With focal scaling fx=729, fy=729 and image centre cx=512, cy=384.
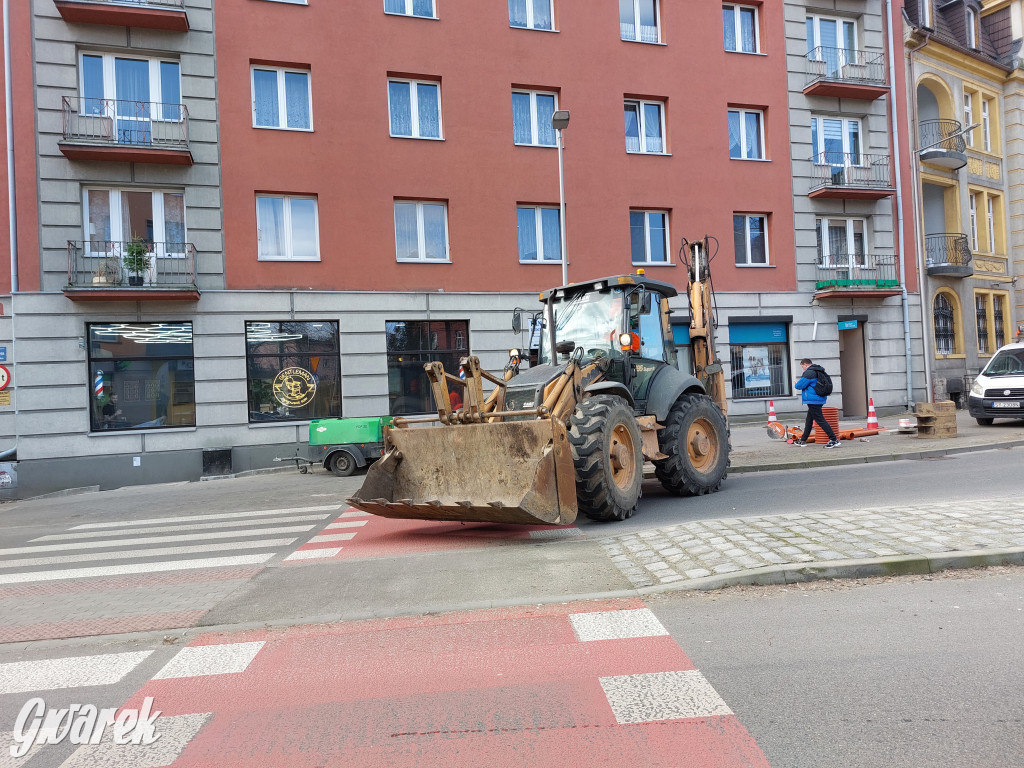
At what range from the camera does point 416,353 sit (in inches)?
729

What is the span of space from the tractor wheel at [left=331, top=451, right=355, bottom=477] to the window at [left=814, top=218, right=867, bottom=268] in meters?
15.8

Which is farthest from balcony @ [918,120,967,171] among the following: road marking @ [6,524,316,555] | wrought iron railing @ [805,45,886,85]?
road marking @ [6,524,316,555]

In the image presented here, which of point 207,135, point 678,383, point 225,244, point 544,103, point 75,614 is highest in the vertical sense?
point 544,103

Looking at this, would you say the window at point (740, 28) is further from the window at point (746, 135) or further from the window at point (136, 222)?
the window at point (136, 222)

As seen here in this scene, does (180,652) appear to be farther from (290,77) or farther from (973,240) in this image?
(973,240)

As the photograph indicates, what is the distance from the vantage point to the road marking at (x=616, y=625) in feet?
14.3

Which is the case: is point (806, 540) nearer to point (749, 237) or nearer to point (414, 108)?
point (414, 108)

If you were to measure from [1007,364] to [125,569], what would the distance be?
19.0 m

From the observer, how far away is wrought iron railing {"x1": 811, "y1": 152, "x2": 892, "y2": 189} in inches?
881

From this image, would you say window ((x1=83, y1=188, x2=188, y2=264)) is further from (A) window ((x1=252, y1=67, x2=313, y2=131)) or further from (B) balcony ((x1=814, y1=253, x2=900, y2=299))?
(B) balcony ((x1=814, y1=253, x2=900, y2=299))

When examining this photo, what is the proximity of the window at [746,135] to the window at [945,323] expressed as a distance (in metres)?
8.73

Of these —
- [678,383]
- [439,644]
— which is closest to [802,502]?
[678,383]

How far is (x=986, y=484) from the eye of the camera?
30.3 feet

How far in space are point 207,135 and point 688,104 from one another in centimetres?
1307
